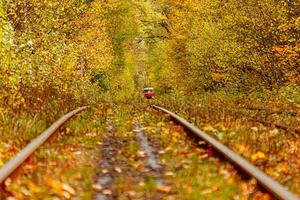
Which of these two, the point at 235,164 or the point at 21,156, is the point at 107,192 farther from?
the point at 235,164

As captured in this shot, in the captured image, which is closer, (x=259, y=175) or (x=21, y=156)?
(x=259, y=175)

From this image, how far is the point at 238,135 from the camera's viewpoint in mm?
10156

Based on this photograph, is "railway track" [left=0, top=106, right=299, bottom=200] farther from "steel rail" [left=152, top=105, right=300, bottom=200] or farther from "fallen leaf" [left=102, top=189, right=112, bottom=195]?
"fallen leaf" [left=102, top=189, right=112, bottom=195]

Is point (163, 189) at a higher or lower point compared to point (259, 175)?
lower

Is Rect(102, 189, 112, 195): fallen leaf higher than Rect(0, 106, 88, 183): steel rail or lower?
lower

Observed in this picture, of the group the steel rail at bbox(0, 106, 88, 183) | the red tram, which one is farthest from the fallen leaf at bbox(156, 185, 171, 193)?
the red tram

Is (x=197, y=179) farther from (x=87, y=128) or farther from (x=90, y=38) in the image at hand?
(x=90, y=38)

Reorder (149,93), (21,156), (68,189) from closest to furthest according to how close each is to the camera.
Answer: (68,189) → (21,156) → (149,93)

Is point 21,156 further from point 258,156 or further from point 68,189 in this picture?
point 258,156

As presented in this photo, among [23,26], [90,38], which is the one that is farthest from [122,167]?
[90,38]

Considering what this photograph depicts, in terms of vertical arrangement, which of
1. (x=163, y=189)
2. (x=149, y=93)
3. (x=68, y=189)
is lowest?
(x=149, y=93)

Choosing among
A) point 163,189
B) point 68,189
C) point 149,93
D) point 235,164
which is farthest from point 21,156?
point 149,93

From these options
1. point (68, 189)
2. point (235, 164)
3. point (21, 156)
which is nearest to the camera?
point (68, 189)

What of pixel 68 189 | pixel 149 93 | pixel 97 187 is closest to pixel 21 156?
pixel 68 189
